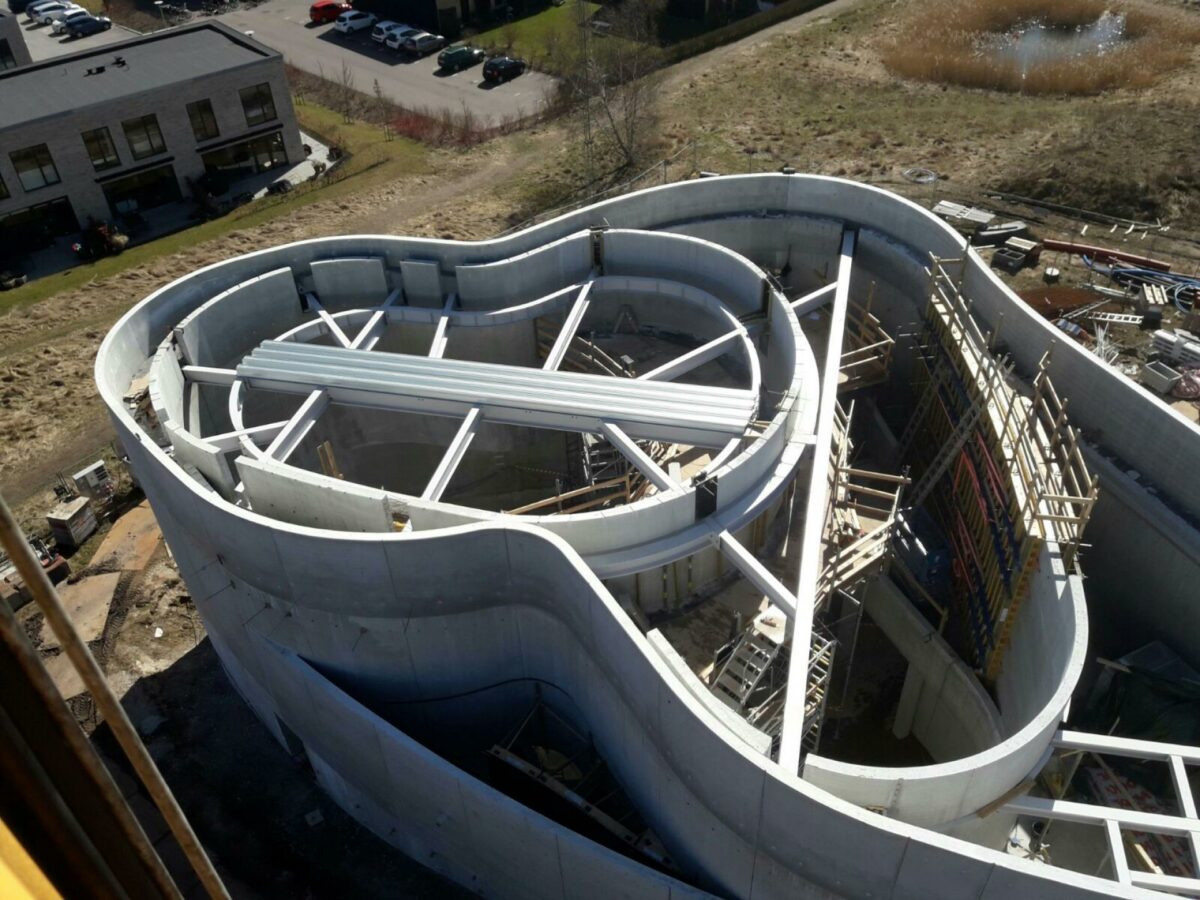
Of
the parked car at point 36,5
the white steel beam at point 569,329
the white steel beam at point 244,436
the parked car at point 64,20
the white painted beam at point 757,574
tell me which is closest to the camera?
the white painted beam at point 757,574

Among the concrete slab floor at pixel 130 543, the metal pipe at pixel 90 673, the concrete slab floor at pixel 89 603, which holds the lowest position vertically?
the concrete slab floor at pixel 89 603

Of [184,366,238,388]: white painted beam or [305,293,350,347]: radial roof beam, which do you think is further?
[305,293,350,347]: radial roof beam

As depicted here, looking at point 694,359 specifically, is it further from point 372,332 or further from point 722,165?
point 722,165

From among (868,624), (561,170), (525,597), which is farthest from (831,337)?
(561,170)

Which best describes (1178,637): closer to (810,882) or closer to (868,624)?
(868,624)

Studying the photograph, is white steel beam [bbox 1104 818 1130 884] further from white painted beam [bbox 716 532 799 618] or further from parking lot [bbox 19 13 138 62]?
parking lot [bbox 19 13 138 62]

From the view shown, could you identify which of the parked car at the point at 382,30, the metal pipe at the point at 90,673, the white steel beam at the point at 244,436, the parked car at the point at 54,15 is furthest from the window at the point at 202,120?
the metal pipe at the point at 90,673

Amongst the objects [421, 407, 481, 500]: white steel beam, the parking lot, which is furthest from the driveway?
[421, 407, 481, 500]: white steel beam

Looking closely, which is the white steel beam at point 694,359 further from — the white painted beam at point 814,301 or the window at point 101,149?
the window at point 101,149
